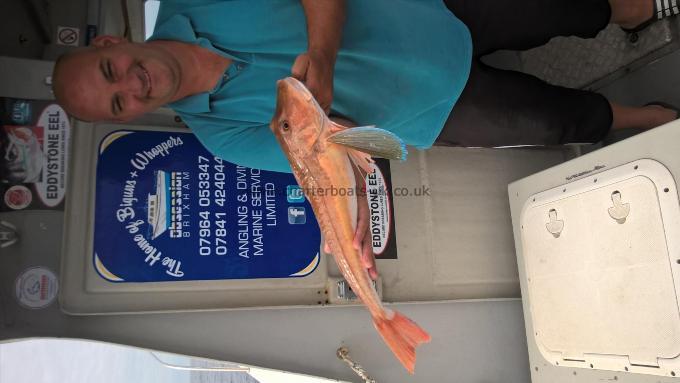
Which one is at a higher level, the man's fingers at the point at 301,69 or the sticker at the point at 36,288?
the man's fingers at the point at 301,69

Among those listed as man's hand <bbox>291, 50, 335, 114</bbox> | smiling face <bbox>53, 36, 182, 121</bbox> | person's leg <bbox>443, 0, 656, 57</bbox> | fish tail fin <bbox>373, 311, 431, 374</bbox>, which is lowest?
fish tail fin <bbox>373, 311, 431, 374</bbox>

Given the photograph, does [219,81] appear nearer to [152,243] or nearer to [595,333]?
[152,243]

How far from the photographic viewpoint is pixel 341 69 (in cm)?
157

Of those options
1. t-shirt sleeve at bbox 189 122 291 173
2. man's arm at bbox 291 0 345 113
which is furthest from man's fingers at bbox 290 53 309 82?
t-shirt sleeve at bbox 189 122 291 173

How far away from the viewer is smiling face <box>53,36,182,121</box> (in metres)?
1.40

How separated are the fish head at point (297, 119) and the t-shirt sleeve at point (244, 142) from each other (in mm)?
544

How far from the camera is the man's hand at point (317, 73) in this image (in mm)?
1142

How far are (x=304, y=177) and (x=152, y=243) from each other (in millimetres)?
924

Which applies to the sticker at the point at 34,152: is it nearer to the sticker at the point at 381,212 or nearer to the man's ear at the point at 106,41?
the man's ear at the point at 106,41

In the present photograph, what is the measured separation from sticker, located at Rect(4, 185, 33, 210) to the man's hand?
1.16 metres

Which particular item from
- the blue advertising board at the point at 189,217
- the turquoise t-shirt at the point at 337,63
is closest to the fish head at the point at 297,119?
the turquoise t-shirt at the point at 337,63

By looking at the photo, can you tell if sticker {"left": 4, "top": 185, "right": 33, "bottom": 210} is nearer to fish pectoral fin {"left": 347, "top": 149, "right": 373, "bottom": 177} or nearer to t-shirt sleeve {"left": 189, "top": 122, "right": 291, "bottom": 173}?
t-shirt sleeve {"left": 189, "top": 122, "right": 291, "bottom": 173}

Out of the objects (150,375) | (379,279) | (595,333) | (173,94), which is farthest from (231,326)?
(595,333)

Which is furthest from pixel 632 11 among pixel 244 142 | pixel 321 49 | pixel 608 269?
Answer: pixel 244 142
